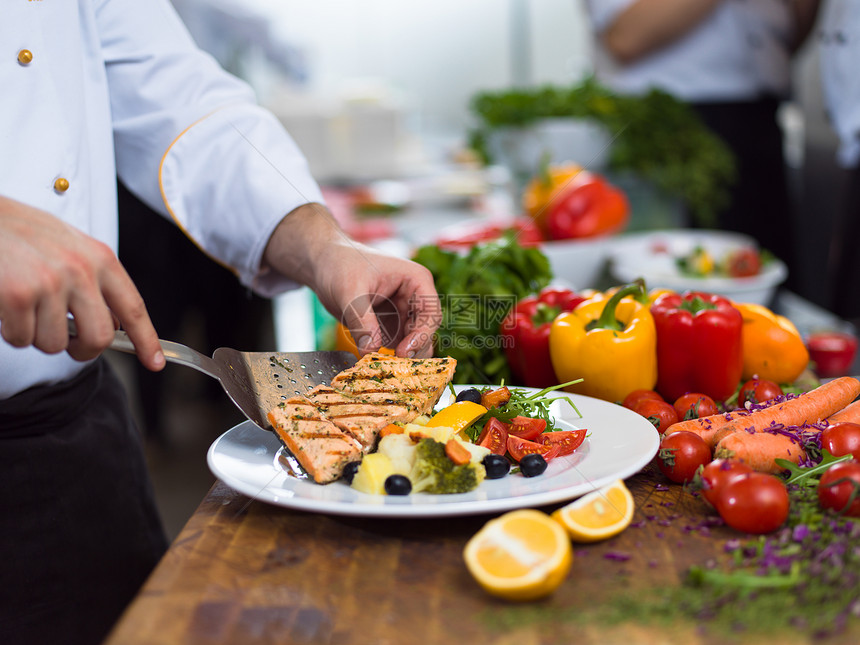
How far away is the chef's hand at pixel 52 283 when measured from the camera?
83 centimetres

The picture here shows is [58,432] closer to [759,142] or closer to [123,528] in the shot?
[123,528]

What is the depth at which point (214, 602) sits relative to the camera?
2.69ft

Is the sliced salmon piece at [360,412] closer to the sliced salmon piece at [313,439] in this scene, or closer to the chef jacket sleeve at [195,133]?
the sliced salmon piece at [313,439]

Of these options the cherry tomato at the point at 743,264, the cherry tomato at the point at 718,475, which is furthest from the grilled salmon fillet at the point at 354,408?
the cherry tomato at the point at 743,264

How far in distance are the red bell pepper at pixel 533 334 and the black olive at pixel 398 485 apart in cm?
65

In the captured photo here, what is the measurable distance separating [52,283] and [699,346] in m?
1.10

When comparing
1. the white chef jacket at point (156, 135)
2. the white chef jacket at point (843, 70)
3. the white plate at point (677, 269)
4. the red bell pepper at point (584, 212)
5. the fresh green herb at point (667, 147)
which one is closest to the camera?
the white chef jacket at point (156, 135)

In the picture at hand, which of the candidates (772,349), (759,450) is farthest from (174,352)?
(772,349)

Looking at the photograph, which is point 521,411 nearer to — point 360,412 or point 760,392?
point 360,412

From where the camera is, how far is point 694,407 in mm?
1254

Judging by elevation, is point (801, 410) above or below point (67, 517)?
above

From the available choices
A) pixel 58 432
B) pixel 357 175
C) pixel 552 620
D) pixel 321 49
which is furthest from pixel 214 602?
pixel 321 49

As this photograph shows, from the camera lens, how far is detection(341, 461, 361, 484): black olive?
104 cm

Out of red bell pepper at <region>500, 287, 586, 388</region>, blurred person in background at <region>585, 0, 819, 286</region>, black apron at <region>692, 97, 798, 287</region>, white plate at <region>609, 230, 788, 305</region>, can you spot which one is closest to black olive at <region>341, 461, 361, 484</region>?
red bell pepper at <region>500, 287, 586, 388</region>
